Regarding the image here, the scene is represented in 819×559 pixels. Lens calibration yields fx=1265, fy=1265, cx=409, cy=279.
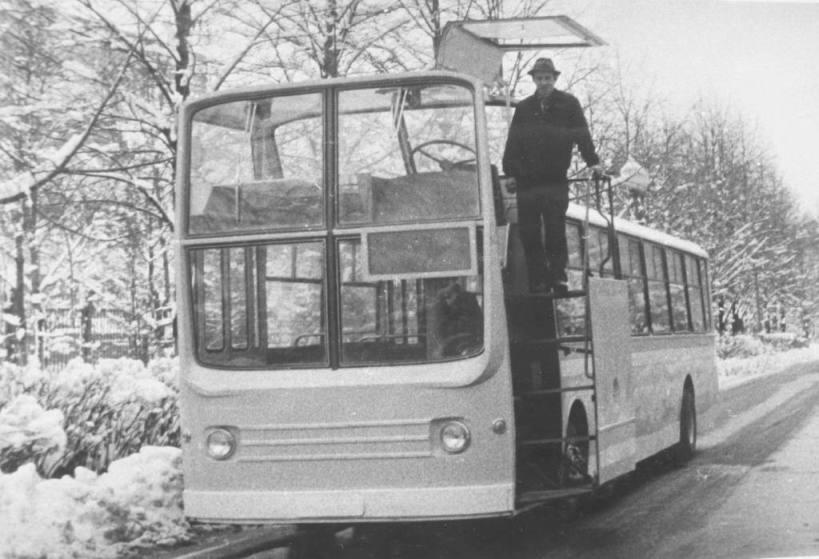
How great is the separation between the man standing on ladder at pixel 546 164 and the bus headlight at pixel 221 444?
2342mm

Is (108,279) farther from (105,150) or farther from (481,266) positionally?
(481,266)

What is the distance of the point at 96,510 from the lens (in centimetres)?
841

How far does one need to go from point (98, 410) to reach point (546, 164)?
4484 mm

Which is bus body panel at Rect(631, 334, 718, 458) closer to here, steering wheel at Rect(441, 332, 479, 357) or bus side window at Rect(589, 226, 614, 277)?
bus side window at Rect(589, 226, 614, 277)

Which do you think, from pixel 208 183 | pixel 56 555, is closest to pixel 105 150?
pixel 208 183

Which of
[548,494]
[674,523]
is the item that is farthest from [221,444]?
[674,523]

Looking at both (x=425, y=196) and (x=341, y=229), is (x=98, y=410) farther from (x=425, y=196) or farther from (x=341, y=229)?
(x=425, y=196)

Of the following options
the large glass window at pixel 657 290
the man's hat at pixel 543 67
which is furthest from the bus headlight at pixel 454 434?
the large glass window at pixel 657 290

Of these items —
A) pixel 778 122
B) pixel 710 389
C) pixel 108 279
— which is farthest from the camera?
pixel 108 279

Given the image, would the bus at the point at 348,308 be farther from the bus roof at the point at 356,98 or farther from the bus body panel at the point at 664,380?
the bus body panel at the point at 664,380

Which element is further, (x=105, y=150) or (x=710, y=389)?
(x=710, y=389)

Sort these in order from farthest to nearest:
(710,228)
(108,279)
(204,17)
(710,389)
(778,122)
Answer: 1. (108,279)
2. (710,228)
3. (710,389)
4. (204,17)
5. (778,122)

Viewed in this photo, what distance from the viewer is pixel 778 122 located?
10938mm

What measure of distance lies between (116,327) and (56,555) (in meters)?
14.1
